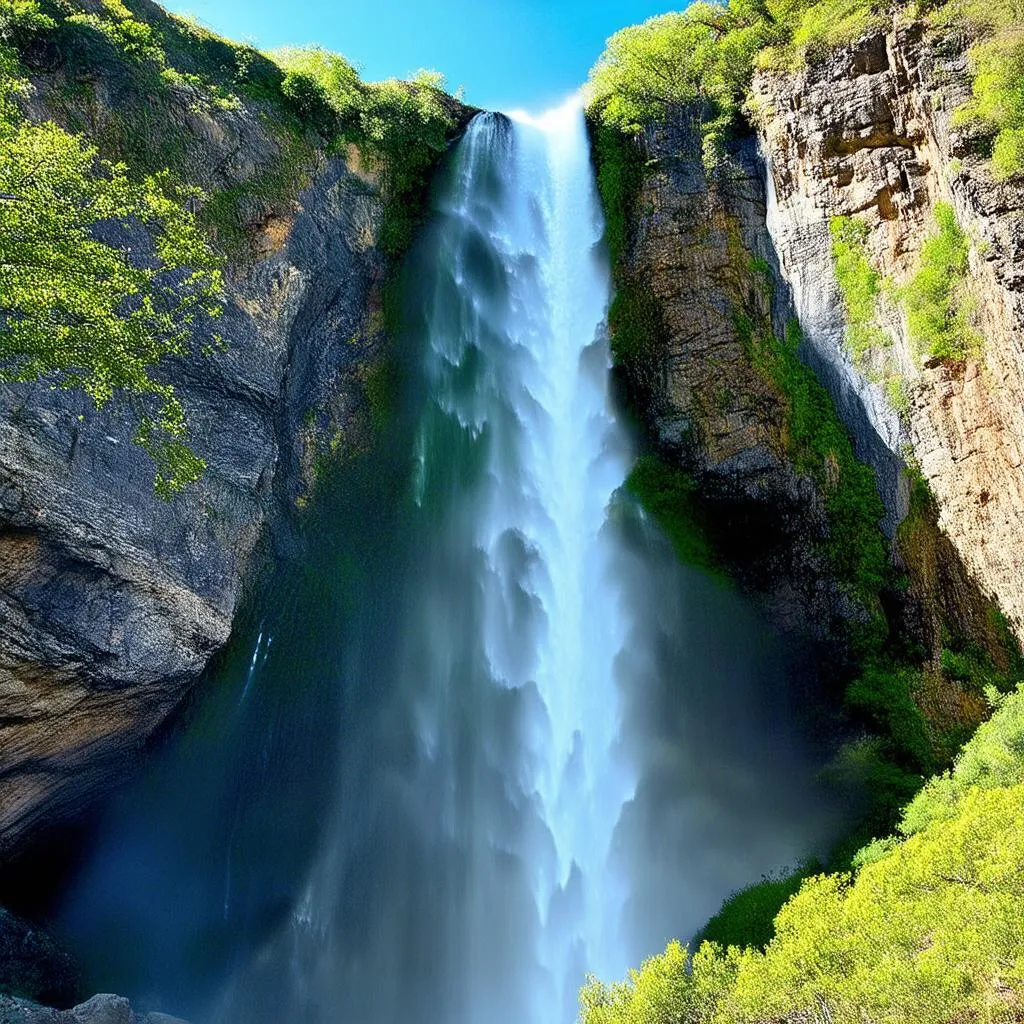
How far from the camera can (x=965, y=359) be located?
18562 millimetres

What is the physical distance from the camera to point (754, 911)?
15531 mm

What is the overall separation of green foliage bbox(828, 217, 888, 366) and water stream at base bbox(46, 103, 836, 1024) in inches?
274

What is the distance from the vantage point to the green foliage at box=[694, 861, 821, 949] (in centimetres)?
1500

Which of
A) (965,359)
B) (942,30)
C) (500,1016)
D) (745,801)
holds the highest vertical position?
(942,30)

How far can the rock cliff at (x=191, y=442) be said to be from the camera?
1289 cm

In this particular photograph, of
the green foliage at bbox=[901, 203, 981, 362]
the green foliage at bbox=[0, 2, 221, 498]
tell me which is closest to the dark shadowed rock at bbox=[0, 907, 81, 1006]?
the green foliage at bbox=[0, 2, 221, 498]

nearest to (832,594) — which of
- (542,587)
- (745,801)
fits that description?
(745,801)

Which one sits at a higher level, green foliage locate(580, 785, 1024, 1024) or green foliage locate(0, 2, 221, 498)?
green foliage locate(0, 2, 221, 498)

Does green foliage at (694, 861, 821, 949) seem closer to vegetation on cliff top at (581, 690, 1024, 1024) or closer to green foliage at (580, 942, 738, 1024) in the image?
vegetation on cliff top at (581, 690, 1024, 1024)

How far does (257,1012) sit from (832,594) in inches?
639

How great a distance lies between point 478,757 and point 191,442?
9.66m

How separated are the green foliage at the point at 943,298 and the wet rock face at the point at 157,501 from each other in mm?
14214

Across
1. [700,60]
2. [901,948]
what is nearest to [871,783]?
[901,948]

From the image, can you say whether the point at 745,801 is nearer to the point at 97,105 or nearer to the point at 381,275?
the point at 381,275
